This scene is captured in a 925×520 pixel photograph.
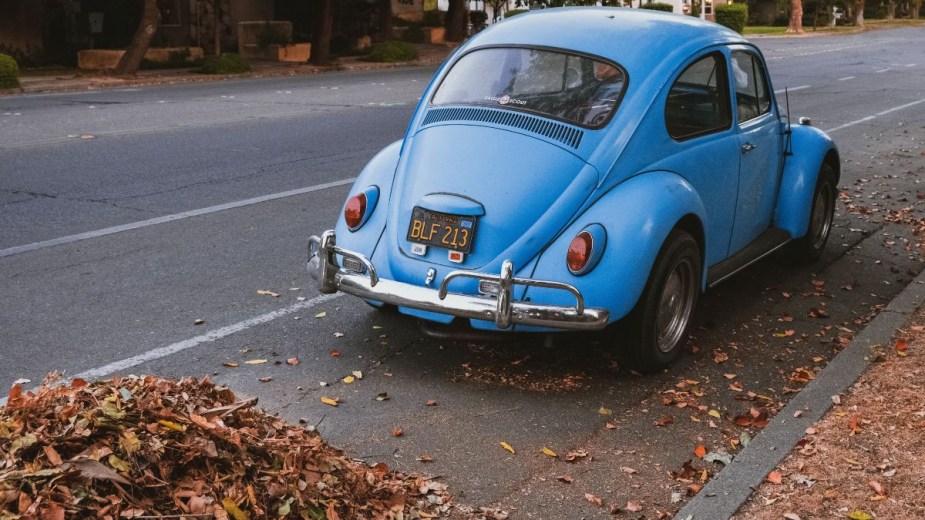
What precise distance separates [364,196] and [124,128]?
368 inches

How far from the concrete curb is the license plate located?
1.65m

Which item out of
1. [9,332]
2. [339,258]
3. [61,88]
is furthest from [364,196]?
[61,88]

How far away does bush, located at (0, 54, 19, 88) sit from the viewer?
2034 cm

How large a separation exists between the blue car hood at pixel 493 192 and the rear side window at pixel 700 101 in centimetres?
82

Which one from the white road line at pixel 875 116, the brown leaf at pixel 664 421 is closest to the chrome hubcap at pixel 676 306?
the brown leaf at pixel 664 421

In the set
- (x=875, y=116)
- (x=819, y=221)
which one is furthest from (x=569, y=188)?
(x=875, y=116)

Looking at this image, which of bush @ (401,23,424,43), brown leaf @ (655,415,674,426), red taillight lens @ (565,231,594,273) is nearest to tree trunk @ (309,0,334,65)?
bush @ (401,23,424,43)

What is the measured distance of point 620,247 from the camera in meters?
5.10

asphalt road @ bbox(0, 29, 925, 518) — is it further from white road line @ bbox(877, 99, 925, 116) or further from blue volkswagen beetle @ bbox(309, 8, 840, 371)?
white road line @ bbox(877, 99, 925, 116)

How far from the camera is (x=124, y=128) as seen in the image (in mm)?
14133

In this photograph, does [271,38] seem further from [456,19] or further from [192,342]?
[192,342]

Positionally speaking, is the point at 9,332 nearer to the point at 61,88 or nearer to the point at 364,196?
the point at 364,196

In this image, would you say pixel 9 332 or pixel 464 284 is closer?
pixel 464 284

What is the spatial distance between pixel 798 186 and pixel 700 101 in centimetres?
135
